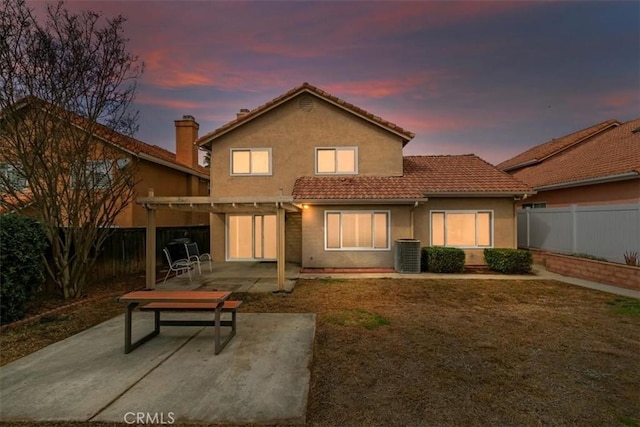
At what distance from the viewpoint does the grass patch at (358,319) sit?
592 cm

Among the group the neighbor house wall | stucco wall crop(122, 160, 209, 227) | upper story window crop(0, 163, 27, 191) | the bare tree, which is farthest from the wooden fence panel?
the neighbor house wall

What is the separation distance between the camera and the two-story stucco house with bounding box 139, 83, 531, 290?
39.8 ft

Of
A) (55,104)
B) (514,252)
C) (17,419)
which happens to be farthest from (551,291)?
(55,104)

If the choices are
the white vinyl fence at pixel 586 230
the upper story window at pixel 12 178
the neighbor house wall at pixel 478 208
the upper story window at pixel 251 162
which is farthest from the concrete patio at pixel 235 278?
the white vinyl fence at pixel 586 230

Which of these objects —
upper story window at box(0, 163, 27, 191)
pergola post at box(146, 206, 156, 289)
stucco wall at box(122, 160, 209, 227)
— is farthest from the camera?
stucco wall at box(122, 160, 209, 227)

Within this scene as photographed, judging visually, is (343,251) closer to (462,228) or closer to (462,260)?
(462,260)

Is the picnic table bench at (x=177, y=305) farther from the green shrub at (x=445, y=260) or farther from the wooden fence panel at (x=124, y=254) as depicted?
the green shrub at (x=445, y=260)

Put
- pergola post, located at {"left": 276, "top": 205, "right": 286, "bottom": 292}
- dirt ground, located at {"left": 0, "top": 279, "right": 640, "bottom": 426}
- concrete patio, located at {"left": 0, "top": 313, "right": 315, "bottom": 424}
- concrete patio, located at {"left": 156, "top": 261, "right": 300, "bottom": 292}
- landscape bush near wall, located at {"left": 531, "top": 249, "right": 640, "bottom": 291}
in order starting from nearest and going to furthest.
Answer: concrete patio, located at {"left": 0, "top": 313, "right": 315, "bottom": 424}
dirt ground, located at {"left": 0, "top": 279, "right": 640, "bottom": 426}
pergola post, located at {"left": 276, "top": 205, "right": 286, "bottom": 292}
landscape bush near wall, located at {"left": 531, "top": 249, "right": 640, "bottom": 291}
concrete patio, located at {"left": 156, "top": 261, "right": 300, "bottom": 292}

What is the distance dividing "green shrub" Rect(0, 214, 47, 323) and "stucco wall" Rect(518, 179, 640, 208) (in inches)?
711

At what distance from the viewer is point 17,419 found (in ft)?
9.73

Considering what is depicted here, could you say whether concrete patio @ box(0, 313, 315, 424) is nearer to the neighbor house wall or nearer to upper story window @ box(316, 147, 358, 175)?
the neighbor house wall

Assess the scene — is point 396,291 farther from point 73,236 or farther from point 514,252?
point 73,236

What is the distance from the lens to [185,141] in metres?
18.9

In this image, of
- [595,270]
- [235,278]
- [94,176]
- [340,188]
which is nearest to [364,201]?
[340,188]
